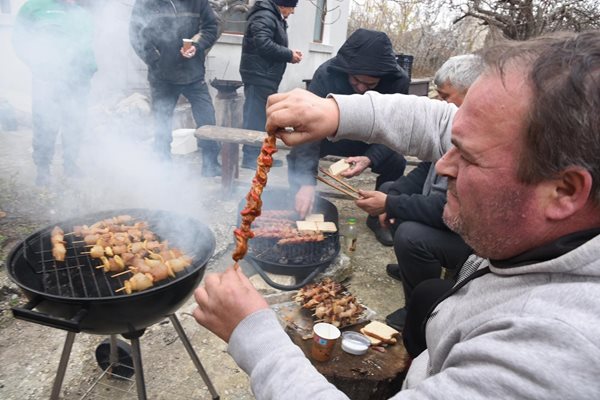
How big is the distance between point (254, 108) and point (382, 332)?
5.46 m

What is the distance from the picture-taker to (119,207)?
510 cm

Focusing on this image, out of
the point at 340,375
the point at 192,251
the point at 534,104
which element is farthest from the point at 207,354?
the point at 534,104

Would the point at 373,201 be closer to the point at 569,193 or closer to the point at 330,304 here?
the point at 330,304

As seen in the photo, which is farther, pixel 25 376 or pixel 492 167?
pixel 25 376

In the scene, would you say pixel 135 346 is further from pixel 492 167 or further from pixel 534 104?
pixel 534 104

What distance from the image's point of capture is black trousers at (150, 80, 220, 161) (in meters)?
→ 6.54

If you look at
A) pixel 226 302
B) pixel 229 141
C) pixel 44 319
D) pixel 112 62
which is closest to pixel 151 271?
pixel 44 319

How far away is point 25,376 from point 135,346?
50.5 inches

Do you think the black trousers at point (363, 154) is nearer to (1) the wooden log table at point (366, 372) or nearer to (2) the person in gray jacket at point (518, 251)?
(1) the wooden log table at point (366, 372)

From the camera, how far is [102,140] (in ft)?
23.0

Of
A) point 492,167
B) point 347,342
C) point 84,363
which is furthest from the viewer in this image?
point 84,363

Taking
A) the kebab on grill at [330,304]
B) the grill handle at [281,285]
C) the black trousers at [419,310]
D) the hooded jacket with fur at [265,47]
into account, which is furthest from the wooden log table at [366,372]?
the hooded jacket with fur at [265,47]

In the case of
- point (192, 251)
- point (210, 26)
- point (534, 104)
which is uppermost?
point (210, 26)

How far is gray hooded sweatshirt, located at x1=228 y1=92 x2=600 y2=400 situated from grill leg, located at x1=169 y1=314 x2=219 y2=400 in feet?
3.96
